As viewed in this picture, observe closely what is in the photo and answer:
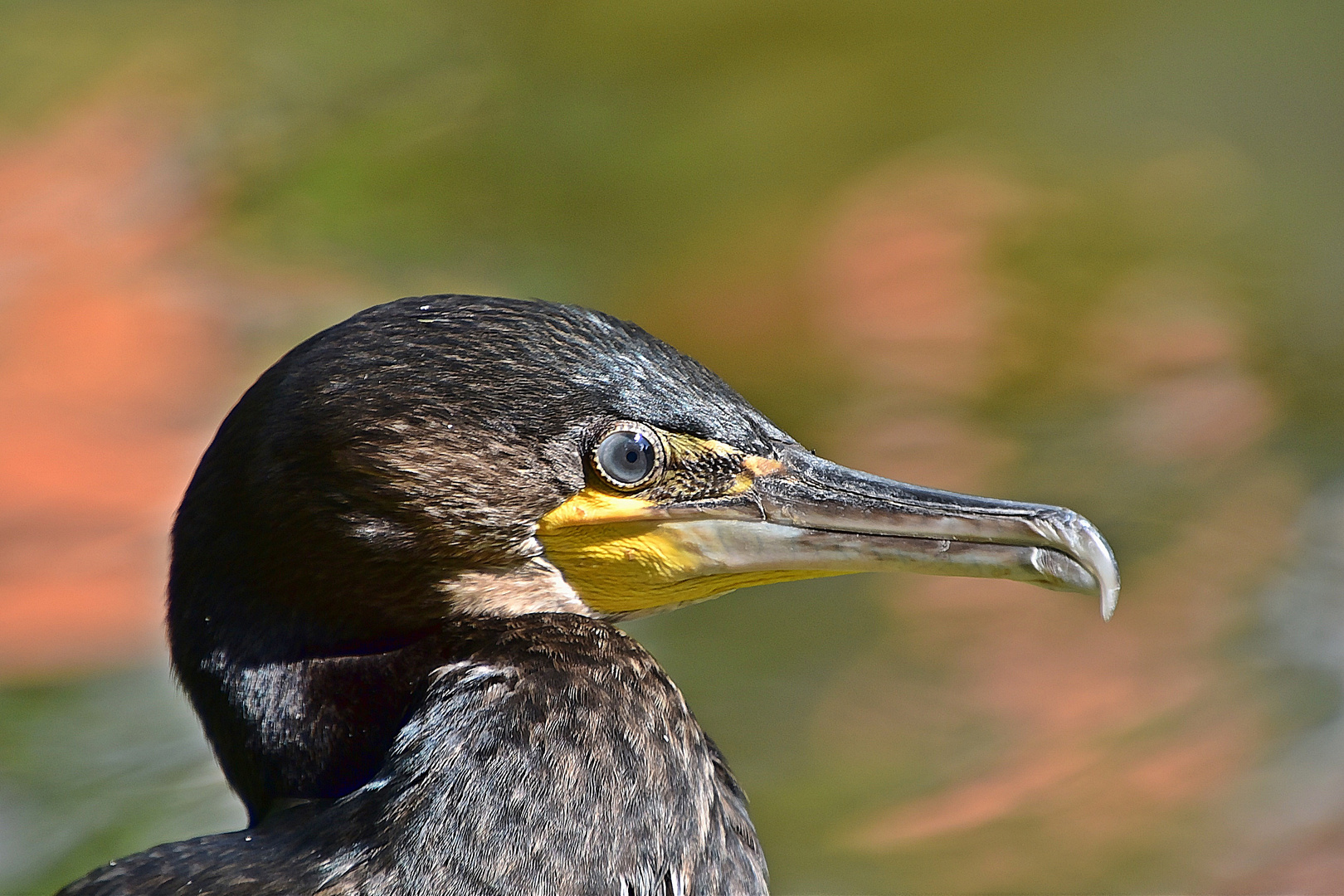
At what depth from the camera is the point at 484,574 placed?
225 cm

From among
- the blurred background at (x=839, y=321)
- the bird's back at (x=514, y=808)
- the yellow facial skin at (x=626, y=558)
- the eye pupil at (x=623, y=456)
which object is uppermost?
the blurred background at (x=839, y=321)

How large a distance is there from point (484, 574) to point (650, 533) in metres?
0.26

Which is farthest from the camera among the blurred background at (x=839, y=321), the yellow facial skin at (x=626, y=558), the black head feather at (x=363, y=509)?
the blurred background at (x=839, y=321)

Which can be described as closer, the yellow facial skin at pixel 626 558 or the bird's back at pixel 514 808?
the bird's back at pixel 514 808

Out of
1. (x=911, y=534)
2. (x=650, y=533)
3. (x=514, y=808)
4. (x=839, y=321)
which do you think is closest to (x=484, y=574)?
(x=650, y=533)

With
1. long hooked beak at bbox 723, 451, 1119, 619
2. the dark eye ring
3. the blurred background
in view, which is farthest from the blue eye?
the blurred background

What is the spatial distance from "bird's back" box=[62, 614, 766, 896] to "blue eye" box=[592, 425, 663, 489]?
9.5 inches

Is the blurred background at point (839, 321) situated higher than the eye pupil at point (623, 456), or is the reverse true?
the blurred background at point (839, 321)

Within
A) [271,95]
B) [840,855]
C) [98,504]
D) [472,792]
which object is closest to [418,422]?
[472,792]

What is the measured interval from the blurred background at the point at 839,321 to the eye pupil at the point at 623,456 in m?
2.34

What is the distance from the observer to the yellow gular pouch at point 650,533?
2.26 m

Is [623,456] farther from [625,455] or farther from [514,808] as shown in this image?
[514,808]

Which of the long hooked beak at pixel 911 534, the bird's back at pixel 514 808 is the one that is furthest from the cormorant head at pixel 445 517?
the bird's back at pixel 514 808

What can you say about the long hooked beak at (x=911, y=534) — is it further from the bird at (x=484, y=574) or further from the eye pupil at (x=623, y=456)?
the eye pupil at (x=623, y=456)
